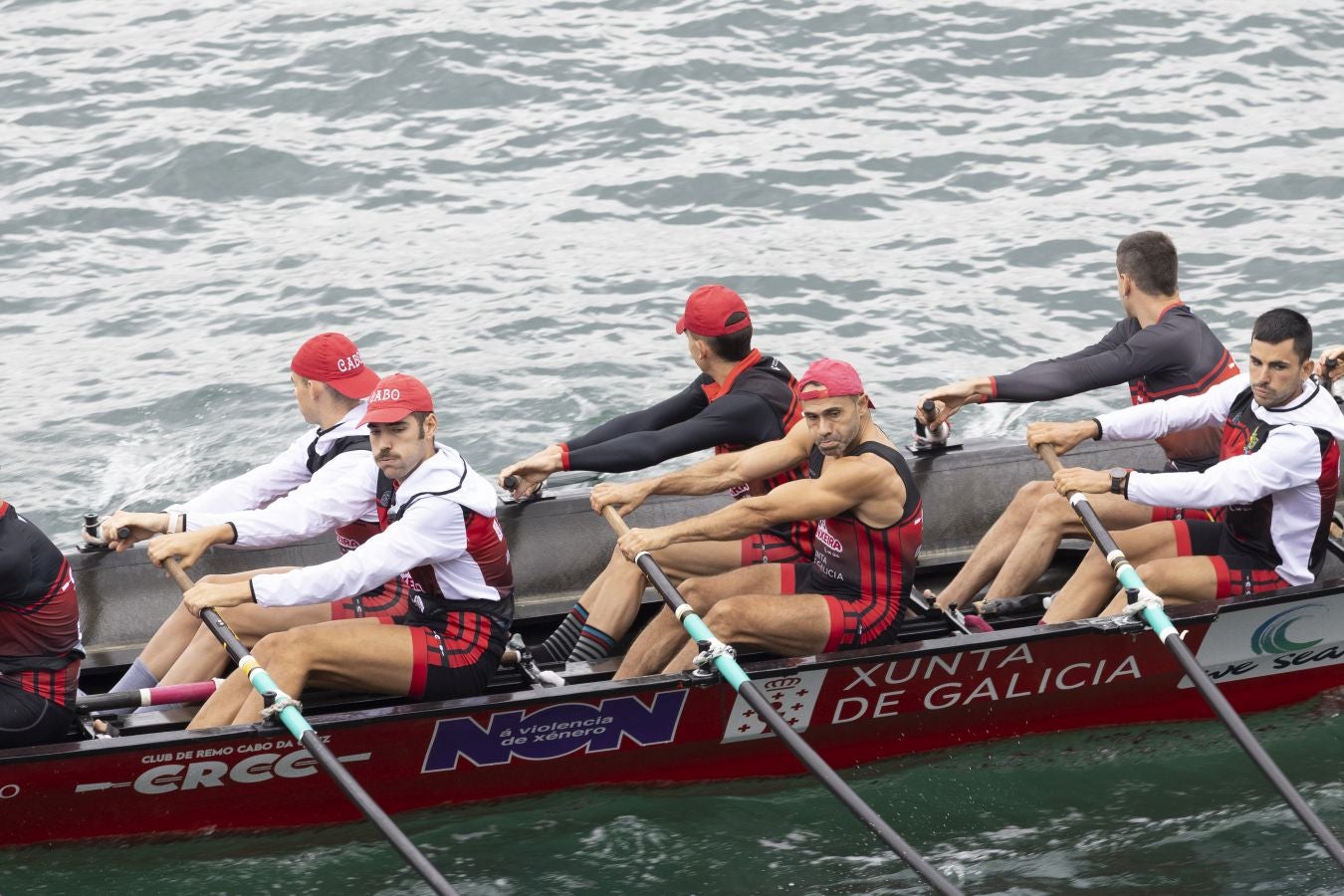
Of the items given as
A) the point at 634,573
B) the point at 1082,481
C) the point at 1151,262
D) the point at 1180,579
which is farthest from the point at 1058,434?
the point at 634,573

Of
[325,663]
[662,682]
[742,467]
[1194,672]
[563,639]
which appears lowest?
[563,639]

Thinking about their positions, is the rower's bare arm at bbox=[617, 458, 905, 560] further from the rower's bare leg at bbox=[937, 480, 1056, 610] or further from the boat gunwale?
the rower's bare leg at bbox=[937, 480, 1056, 610]

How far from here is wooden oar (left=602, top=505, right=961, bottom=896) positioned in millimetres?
7184

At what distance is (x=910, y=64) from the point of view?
693 inches

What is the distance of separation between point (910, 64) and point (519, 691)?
445 inches

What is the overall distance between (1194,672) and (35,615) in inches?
196

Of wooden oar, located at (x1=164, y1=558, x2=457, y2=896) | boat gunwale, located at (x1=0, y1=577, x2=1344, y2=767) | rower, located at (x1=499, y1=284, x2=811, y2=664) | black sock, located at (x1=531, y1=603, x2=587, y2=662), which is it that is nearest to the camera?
wooden oar, located at (x1=164, y1=558, x2=457, y2=896)

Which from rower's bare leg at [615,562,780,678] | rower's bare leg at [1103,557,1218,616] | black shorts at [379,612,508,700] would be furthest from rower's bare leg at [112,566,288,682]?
rower's bare leg at [1103,557,1218,616]

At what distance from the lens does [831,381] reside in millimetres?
7777

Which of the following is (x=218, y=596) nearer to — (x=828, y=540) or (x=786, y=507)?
(x=786, y=507)

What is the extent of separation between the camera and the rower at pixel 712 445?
8711mm

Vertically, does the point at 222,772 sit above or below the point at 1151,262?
below

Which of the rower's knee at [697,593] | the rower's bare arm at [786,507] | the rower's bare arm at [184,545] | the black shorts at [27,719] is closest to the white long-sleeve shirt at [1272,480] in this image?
the rower's bare arm at [786,507]

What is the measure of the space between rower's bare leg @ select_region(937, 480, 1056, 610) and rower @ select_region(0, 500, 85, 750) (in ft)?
14.2
